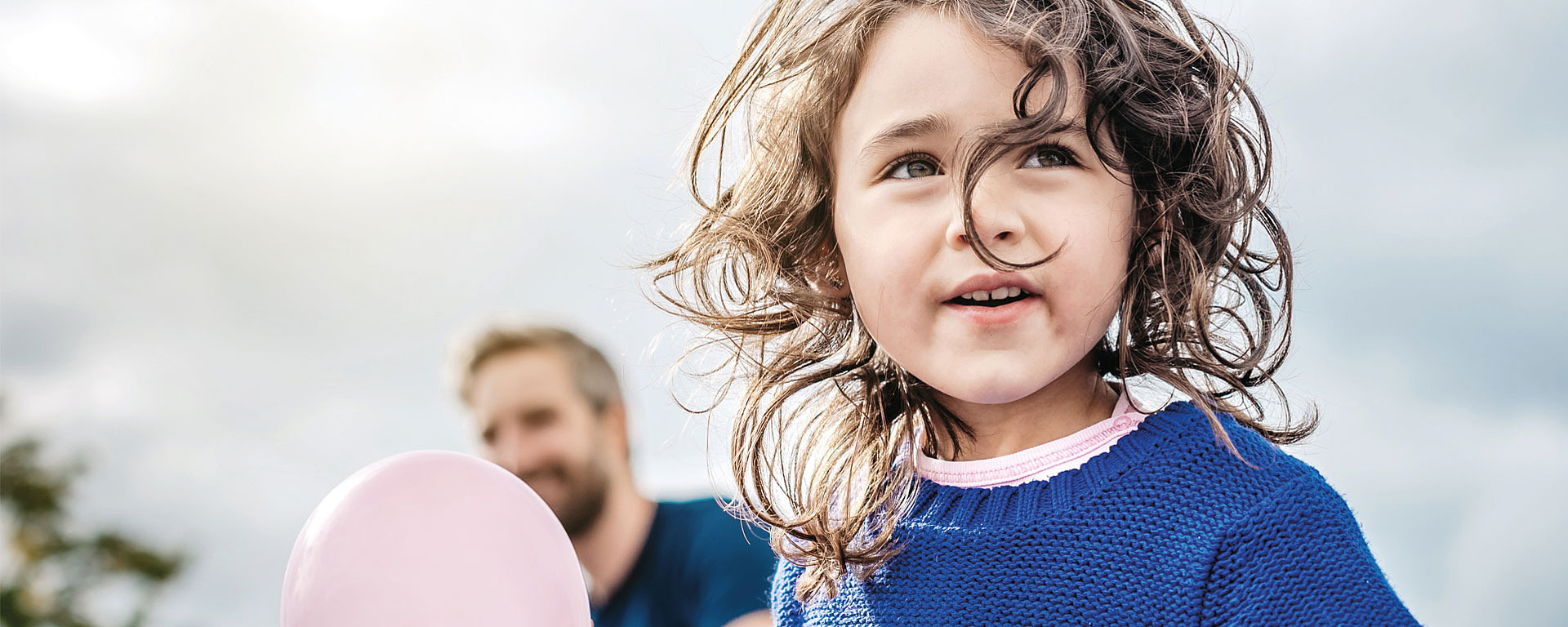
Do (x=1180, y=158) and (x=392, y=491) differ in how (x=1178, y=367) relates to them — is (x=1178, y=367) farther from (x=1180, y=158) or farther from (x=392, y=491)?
(x=392, y=491)

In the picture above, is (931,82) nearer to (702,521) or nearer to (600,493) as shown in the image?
(702,521)

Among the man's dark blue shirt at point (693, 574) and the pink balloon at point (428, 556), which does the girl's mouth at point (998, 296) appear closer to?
the pink balloon at point (428, 556)

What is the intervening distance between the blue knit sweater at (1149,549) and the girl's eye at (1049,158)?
1.04 feet

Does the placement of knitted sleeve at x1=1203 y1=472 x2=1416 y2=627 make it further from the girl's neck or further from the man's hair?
the man's hair

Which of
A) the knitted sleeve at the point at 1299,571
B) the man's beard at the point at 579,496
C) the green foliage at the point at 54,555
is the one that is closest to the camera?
the knitted sleeve at the point at 1299,571

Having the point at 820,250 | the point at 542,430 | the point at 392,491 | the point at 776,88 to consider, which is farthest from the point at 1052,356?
the point at 542,430

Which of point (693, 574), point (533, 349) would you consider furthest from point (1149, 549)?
point (533, 349)

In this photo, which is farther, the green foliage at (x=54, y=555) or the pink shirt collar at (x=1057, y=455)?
the green foliage at (x=54, y=555)

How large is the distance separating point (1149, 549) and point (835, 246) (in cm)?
58

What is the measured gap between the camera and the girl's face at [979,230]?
4.27 feet

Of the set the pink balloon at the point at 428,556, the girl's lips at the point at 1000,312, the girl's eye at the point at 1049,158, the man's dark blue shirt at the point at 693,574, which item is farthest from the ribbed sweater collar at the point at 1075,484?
the man's dark blue shirt at the point at 693,574

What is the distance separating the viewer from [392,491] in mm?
1375

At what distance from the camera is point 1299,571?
1205 millimetres

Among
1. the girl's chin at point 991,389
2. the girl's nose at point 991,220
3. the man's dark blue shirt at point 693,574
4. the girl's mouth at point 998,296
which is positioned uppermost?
the girl's nose at point 991,220
